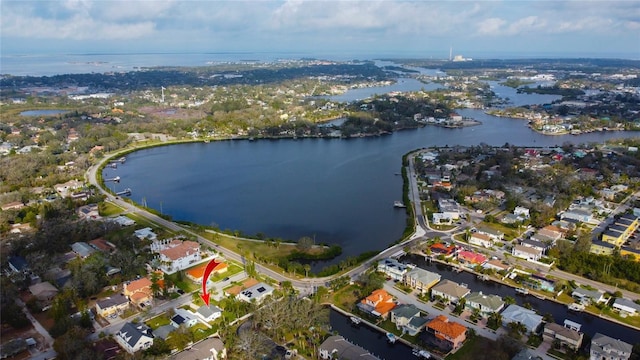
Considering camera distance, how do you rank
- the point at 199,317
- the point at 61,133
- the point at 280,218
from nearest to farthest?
the point at 199,317 → the point at 280,218 → the point at 61,133

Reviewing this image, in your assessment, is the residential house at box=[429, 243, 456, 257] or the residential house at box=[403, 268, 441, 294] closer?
the residential house at box=[403, 268, 441, 294]

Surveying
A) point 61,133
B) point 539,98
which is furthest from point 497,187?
point 539,98

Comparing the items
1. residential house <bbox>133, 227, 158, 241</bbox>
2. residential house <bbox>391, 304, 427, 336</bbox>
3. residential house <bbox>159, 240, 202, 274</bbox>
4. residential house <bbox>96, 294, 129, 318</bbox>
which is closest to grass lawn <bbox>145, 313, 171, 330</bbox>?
residential house <bbox>96, 294, 129, 318</bbox>

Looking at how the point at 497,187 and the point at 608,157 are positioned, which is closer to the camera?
the point at 497,187

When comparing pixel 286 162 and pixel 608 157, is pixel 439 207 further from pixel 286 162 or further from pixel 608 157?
pixel 608 157

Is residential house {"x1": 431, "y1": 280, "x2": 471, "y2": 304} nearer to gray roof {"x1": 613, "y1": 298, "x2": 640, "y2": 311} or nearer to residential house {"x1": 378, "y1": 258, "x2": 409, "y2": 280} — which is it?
residential house {"x1": 378, "y1": 258, "x2": 409, "y2": 280}

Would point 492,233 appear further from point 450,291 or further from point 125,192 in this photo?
point 125,192
